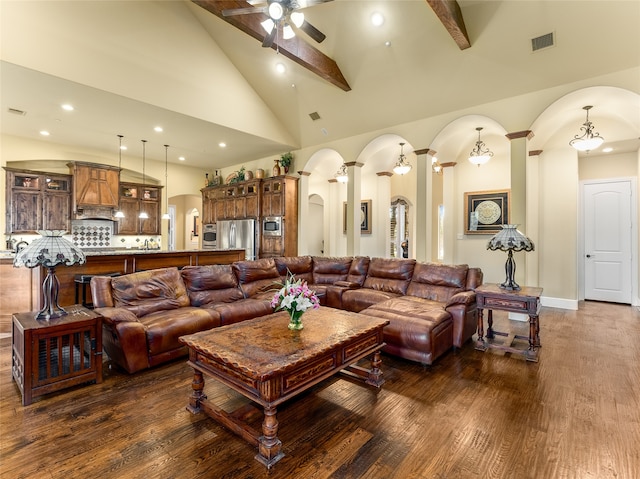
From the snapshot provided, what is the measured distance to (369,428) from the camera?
2162 mm

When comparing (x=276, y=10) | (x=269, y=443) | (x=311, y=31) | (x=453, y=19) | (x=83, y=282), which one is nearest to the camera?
(x=269, y=443)

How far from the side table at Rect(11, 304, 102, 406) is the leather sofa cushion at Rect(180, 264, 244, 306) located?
1.20 meters

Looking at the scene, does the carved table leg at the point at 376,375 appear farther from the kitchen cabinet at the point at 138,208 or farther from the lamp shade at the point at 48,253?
the kitchen cabinet at the point at 138,208

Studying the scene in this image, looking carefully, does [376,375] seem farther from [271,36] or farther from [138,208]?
[138,208]

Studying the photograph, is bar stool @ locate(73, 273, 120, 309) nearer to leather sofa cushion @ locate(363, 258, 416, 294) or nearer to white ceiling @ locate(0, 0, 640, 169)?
white ceiling @ locate(0, 0, 640, 169)

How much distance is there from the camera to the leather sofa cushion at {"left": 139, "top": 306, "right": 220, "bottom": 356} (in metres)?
3.05

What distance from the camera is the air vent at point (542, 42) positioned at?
3.83 metres

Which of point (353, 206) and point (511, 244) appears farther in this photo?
point (353, 206)

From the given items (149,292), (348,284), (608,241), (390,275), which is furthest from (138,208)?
(608,241)

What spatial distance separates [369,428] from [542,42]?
4.83m

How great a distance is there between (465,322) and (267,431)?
8.77ft

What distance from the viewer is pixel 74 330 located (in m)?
2.66

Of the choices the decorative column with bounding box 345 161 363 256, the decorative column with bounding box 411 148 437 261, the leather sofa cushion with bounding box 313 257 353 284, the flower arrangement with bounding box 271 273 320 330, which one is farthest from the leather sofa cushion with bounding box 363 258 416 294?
the flower arrangement with bounding box 271 273 320 330

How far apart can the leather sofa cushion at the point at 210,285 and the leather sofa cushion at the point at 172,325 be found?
1.44 ft
